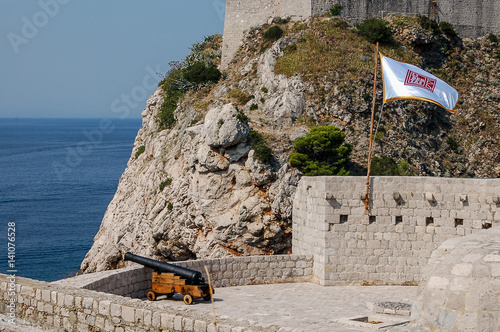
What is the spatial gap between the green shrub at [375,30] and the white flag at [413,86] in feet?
72.5

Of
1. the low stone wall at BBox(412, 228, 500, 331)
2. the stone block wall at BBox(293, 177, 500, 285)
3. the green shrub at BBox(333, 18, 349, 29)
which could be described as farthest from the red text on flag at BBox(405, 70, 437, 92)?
the green shrub at BBox(333, 18, 349, 29)

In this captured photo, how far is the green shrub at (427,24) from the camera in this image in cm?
3984

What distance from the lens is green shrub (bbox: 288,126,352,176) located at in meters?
29.2

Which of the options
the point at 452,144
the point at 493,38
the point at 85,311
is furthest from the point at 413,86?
the point at 493,38

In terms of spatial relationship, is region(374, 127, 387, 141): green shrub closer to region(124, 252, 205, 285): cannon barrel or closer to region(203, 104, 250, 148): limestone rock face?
region(203, 104, 250, 148): limestone rock face

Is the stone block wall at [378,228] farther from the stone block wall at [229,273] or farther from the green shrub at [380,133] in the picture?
the green shrub at [380,133]

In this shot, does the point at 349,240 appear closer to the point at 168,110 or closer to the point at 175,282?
the point at 175,282

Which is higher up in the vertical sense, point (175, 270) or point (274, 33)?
point (274, 33)

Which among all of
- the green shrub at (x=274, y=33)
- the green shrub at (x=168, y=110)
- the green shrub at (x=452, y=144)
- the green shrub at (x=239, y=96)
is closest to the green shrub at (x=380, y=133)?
the green shrub at (x=452, y=144)

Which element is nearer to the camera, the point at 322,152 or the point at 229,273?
the point at 229,273

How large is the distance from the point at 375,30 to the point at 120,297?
29713 mm

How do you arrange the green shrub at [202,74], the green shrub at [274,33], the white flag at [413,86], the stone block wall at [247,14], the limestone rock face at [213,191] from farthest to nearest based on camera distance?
the stone block wall at [247,14], the green shrub at [202,74], the green shrub at [274,33], the limestone rock face at [213,191], the white flag at [413,86]

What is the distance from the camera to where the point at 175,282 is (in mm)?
13461

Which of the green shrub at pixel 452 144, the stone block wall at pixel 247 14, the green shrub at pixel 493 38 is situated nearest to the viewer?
the green shrub at pixel 452 144
